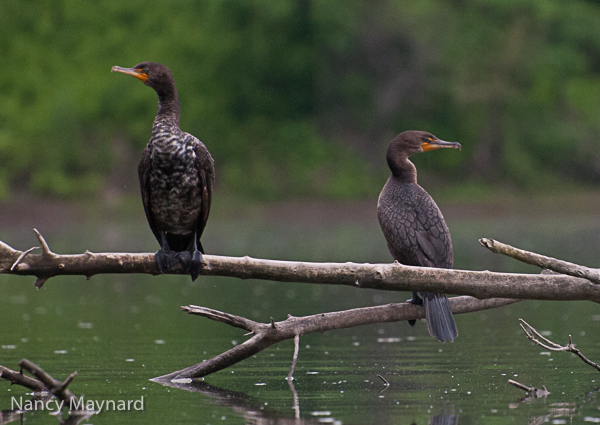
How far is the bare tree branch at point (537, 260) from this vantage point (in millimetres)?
5707

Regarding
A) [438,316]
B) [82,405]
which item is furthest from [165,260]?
[438,316]

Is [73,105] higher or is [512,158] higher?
[73,105]

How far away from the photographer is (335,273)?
20.0 feet

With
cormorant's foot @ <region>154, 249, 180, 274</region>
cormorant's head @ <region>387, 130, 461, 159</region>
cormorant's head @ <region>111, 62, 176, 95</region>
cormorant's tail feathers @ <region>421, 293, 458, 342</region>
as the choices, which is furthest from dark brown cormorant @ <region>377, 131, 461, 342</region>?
cormorant's head @ <region>111, 62, 176, 95</region>

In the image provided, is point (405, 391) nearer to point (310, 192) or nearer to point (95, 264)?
point (95, 264)

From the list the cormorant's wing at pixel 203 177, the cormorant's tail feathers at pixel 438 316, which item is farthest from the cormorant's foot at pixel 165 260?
the cormorant's tail feathers at pixel 438 316

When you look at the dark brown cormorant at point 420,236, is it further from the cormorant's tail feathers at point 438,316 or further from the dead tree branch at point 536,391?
the dead tree branch at point 536,391

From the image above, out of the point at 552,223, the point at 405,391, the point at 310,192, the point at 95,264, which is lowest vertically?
the point at 405,391

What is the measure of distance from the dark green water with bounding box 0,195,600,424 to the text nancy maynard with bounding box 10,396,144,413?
93mm

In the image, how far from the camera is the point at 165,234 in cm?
672

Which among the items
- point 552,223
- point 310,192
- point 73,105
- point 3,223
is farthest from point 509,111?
point 3,223

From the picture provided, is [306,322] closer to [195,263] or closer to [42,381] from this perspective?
[195,263]

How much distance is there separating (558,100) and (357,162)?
31.8 ft

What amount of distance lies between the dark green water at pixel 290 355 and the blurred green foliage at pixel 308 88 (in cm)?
2292
